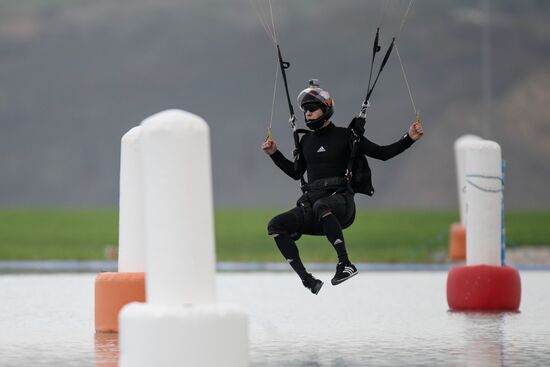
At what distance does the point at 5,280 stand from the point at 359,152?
38.8ft

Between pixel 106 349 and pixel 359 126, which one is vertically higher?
pixel 359 126

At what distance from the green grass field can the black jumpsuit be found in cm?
1808

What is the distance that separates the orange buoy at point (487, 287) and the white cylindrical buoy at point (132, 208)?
5.10m

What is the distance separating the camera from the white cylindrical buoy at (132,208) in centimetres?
1373

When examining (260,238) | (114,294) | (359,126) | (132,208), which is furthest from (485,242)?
(260,238)

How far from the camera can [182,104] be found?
80.8 m

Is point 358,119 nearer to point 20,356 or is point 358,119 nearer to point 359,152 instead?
point 359,152

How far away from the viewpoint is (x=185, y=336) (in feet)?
30.0

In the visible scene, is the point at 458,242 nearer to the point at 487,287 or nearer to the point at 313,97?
the point at 487,287

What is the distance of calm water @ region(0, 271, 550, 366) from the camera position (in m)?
11.8

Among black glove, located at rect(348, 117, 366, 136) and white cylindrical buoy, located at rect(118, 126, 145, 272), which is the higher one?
black glove, located at rect(348, 117, 366, 136)

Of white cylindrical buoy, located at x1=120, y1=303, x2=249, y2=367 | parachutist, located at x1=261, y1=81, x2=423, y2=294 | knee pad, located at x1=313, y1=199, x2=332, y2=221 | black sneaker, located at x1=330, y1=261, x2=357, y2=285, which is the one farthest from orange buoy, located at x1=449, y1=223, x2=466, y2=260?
white cylindrical buoy, located at x1=120, y1=303, x2=249, y2=367

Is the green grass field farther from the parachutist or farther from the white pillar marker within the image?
the white pillar marker

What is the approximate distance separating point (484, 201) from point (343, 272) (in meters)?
4.10
